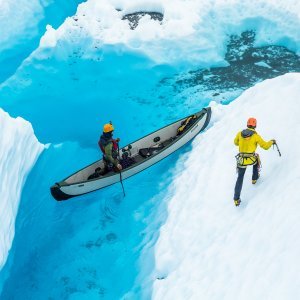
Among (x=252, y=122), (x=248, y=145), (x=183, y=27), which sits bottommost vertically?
(x=248, y=145)

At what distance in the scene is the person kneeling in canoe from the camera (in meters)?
10.6

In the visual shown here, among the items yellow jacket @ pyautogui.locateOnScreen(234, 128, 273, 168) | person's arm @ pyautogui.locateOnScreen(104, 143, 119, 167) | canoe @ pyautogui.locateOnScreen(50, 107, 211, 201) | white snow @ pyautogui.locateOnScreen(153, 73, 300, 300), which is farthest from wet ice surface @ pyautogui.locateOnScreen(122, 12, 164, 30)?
yellow jacket @ pyautogui.locateOnScreen(234, 128, 273, 168)

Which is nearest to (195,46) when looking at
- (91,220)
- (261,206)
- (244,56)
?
(244,56)

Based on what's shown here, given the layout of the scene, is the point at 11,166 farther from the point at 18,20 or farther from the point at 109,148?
the point at 18,20

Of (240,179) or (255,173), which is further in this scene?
(255,173)

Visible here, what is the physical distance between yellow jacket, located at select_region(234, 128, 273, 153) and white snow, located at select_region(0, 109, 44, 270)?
5623 mm

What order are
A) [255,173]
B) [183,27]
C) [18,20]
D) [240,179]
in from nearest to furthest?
[240,179], [255,173], [183,27], [18,20]

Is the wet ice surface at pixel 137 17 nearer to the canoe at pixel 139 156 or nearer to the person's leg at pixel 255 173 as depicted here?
the canoe at pixel 139 156

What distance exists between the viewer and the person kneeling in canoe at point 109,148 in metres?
10.6

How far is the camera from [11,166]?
10625mm

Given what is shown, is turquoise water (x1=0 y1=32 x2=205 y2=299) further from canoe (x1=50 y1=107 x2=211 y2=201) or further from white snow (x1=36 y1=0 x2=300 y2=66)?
white snow (x1=36 y1=0 x2=300 y2=66)

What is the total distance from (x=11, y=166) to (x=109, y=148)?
100 inches

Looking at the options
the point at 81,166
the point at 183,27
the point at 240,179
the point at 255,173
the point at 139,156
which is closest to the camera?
A: the point at 240,179

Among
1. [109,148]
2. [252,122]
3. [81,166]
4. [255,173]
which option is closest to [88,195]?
[81,166]
